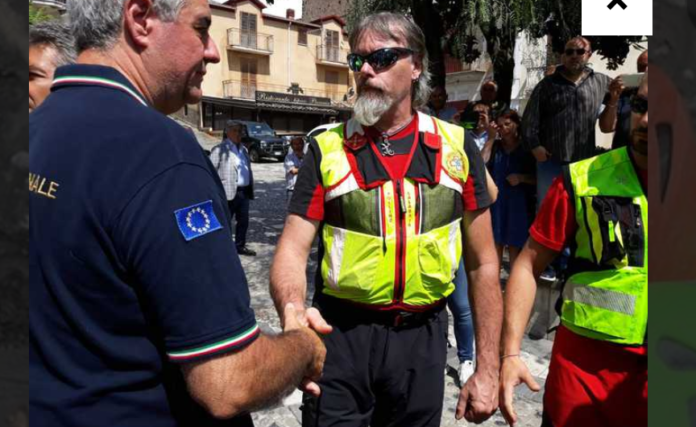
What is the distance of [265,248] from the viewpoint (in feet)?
27.8

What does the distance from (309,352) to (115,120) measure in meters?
0.76

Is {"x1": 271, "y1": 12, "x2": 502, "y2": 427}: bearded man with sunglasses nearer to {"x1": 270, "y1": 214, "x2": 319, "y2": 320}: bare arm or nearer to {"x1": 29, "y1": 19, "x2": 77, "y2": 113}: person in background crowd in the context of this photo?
{"x1": 270, "y1": 214, "x2": 319, "y2": 320}: bare arm

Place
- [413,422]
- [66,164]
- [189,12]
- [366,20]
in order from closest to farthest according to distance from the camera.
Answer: [66,164] → [189,12] → [413,422] → [366,20]

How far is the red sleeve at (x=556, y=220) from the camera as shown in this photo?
1956mm

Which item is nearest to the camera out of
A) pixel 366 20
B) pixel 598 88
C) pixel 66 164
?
pixel 66 164

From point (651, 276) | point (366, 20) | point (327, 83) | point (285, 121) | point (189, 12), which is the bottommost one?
point (651, 276)

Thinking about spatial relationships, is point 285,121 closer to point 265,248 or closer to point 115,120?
point 265,248

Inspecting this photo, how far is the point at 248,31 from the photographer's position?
134 feet

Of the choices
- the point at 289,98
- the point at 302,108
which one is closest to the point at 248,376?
the point at 289,98

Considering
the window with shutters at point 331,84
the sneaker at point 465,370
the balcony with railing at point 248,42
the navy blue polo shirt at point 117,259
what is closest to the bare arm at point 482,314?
the navy blue polo shirt at point 117,259

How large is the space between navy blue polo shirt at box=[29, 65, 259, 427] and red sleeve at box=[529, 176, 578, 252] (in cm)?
119

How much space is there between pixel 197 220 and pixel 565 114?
473 centimetres

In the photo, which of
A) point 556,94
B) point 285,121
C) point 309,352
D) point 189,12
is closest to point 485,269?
point 309,352

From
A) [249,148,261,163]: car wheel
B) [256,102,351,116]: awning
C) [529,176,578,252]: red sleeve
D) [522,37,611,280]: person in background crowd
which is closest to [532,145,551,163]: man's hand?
[522,37,611,280]: person in background crowd
